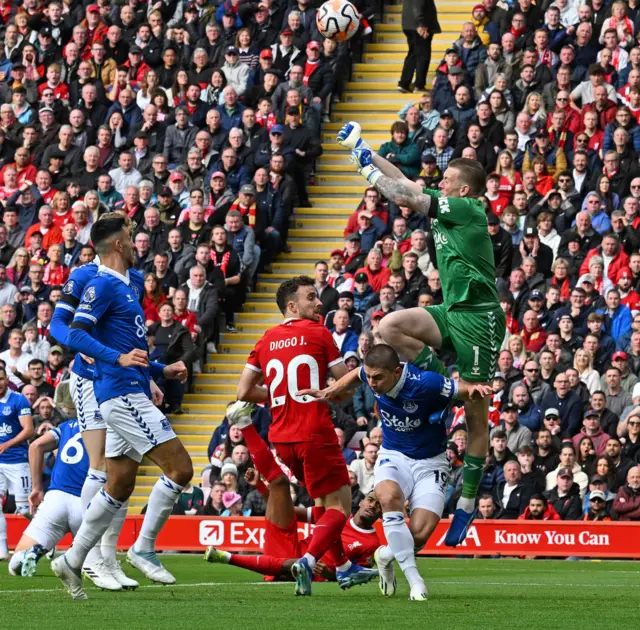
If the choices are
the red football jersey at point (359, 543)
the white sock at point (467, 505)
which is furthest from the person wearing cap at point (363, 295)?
the white sock at point (467, 505)

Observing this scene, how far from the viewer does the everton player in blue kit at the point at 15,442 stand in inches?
713

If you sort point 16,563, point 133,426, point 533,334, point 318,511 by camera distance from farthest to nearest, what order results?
point 533,334, point 16,563, point 318,511, point 133,426

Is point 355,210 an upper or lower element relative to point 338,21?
lower

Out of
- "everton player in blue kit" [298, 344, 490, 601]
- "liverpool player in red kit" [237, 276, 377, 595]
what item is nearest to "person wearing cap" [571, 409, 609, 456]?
"liverpool player in red kit" [237, 276, 377, 595]

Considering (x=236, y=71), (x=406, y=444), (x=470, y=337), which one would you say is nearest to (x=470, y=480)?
Answer: (x=406, y=444)

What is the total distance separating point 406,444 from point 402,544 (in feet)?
3.20

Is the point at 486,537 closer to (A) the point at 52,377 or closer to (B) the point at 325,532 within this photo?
(A) the point at 52,377

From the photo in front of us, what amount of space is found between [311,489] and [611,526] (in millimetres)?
7208

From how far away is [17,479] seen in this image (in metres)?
18.8

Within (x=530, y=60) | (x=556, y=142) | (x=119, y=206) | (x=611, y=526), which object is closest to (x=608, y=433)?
(x=611, y=526)

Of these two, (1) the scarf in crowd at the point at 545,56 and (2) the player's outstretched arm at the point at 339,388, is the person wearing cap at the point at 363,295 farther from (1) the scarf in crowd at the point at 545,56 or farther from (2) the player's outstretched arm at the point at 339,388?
(2) the player's outstretched arm at the point at 339,388

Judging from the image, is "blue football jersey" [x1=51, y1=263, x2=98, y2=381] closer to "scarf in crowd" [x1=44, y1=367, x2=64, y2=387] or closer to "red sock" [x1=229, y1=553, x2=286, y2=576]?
"red sock" [x1=229, y1=553, x2=286, y2=576]

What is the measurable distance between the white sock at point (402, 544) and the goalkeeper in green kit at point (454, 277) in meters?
0.96

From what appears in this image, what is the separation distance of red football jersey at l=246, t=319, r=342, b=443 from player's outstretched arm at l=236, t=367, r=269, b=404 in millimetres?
157
